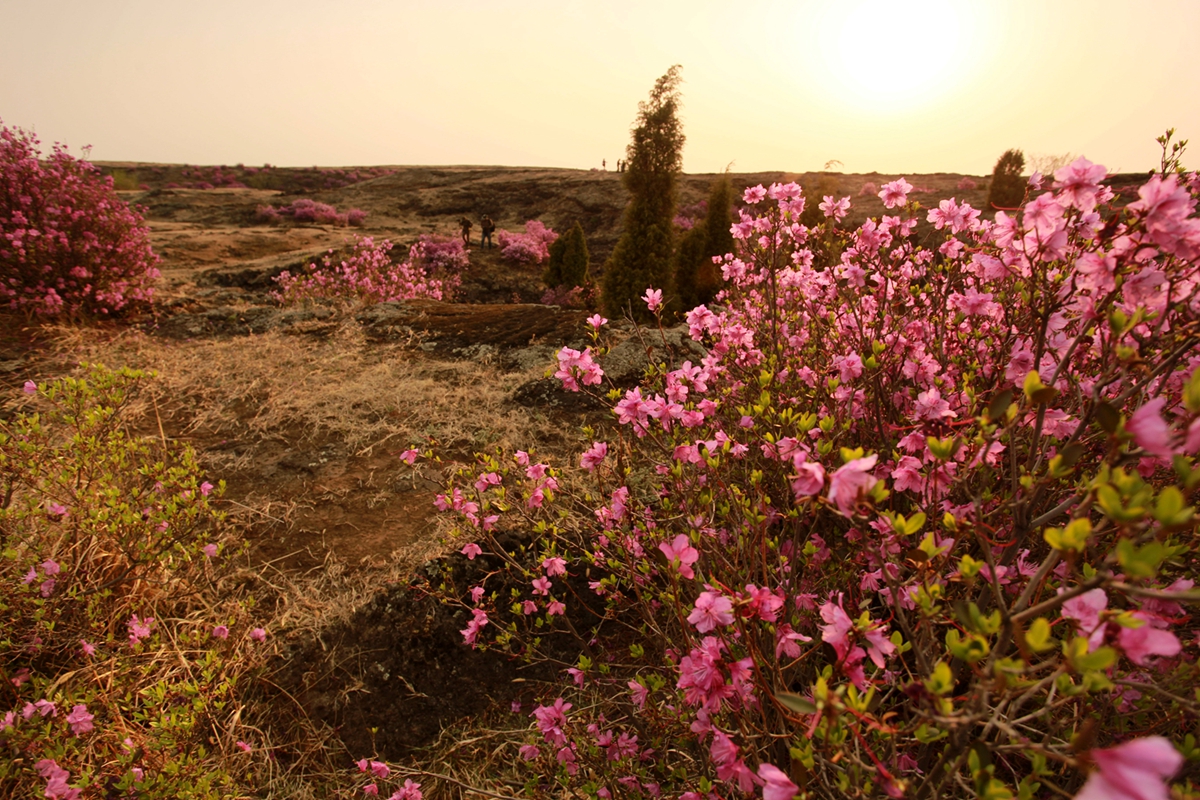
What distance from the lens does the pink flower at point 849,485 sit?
87cm

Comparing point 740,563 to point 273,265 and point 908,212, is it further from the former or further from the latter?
point 273,265

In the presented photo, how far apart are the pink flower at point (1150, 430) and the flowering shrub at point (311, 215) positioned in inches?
964

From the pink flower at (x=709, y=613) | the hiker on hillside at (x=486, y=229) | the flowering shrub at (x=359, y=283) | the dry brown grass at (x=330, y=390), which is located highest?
the hiker on hillside at (x=486, y=229)

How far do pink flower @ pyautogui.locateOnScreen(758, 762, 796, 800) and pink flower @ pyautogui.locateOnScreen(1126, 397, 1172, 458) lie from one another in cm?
73

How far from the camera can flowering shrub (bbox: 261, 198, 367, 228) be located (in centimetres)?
2153

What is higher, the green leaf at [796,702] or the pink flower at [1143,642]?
the pink flower at [1143,642]

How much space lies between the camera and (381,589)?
2566mm

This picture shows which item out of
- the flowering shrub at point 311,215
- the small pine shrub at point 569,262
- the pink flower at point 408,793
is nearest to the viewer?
the pink flower at point 408,793

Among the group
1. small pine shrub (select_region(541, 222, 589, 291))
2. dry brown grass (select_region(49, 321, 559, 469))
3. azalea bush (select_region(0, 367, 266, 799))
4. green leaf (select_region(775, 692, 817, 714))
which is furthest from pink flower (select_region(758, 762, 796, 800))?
small pine shrub (select_region(541, 222, 589, 291))

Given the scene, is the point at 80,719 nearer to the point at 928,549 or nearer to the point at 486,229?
the point at 928,549

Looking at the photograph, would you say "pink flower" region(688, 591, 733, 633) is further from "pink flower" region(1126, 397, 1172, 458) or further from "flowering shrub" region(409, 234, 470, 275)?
"flowering shrub" region(409, 234, 470, 275)

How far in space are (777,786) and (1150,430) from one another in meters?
0.78

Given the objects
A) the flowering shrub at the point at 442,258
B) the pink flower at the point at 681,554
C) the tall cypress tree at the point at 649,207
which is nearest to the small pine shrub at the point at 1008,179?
the tall cypress tree at the point at 649,207

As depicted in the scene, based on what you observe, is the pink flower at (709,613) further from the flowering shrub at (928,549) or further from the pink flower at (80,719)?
the pink flower at (80,719)
